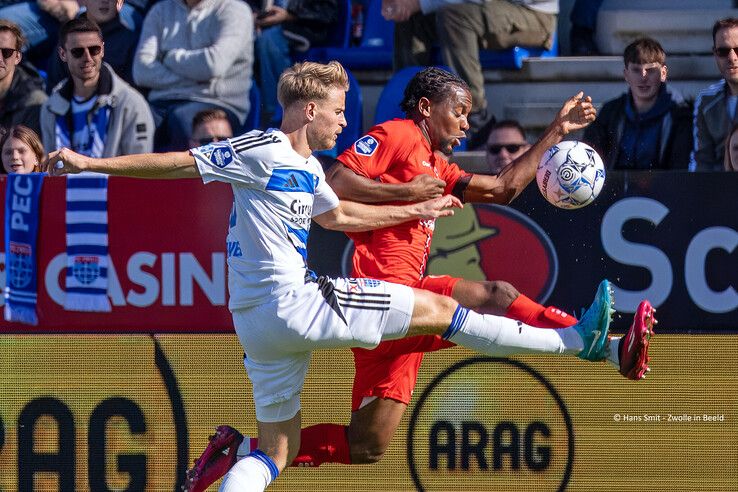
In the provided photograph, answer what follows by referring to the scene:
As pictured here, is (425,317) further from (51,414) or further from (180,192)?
(51,414)

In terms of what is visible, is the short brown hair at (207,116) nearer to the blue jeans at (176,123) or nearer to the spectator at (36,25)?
the blue jeans at (176,123)

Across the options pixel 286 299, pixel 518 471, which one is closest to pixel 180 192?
pixel 286 299

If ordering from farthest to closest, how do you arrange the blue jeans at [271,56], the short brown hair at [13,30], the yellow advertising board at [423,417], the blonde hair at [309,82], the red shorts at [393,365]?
the blue jeans at [271,56], the short brown hair at [13,30], the yellow advertising board at [423,417], the red shorts at [393,365], the blonde hair at [309,82]

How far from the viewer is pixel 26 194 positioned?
23.6 feet

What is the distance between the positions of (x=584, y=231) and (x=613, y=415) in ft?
3.39

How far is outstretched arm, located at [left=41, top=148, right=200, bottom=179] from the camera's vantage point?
5.16 metres

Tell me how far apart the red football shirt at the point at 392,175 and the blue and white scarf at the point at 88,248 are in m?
1.69

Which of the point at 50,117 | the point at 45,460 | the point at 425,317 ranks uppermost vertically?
the point at 50,117

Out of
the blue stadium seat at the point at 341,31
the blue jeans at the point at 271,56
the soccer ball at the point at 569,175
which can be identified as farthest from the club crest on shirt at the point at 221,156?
the blue stadium seat at the point at 341,31

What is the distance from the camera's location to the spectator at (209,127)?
337 inches

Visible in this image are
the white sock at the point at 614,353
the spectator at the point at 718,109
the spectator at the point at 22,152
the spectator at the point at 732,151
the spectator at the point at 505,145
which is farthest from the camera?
the spectator at the point at 505,145

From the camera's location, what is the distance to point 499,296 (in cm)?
616

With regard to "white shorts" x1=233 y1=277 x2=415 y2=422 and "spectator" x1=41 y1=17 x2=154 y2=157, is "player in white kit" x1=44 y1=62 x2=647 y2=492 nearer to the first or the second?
"white shorts" x1=233 y1=277 x2=415 y2=422

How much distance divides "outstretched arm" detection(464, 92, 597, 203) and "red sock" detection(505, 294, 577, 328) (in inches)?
23.1
